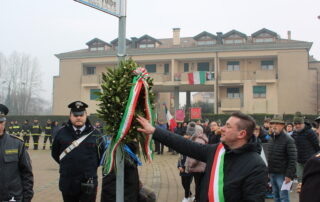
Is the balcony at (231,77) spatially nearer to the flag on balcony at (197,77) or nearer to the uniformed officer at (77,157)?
the flag on balcony at (197,77)

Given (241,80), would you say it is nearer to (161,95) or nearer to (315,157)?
(161,95)

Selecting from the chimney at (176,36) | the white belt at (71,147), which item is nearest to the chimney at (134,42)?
the chimney at (176,36)

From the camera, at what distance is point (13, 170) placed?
4.00 metres

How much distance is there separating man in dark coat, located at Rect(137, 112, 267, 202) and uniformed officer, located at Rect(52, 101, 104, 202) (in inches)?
71.5

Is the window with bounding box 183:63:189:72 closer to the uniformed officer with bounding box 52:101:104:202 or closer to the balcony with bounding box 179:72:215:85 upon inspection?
the balcony with bounding box 179:72:215:85

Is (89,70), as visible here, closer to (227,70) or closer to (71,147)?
(227,70)

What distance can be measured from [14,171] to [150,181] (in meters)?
6.79

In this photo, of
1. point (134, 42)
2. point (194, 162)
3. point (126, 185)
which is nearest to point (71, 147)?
point (126, 185)

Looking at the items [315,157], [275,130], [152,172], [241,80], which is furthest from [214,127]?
[241,80]

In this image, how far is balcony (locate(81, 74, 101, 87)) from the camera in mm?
41719

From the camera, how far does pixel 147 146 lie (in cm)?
334

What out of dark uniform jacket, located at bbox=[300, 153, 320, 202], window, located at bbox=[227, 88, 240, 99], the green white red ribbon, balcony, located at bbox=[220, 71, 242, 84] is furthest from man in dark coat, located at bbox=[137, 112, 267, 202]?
window, located at bbox=[227, 88, 240, 99]

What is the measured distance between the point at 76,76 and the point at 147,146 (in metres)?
41.6

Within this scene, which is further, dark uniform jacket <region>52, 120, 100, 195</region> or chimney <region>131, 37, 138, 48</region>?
chimney <region>131, 37, 138, 48</region>
